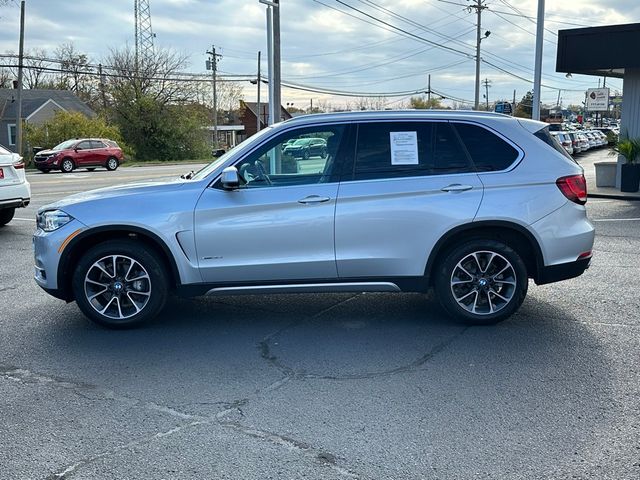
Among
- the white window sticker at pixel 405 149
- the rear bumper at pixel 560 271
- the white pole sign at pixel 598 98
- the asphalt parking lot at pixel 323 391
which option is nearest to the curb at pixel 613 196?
the asphalt parking lot at pixel 323 391

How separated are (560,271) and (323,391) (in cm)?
264

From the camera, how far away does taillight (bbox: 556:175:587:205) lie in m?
5.74

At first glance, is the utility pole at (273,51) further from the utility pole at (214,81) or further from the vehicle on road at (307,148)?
the utility pole at (214,81)

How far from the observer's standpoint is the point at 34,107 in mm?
59000

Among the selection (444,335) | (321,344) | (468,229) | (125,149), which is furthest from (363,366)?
(125,149)

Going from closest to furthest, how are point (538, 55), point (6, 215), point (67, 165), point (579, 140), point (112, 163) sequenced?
point (6, 215) < point (538, 55) < point (67, 165) < point (112, 163) < point (579, 140)

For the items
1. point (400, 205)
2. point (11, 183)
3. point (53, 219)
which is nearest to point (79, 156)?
point (11, 183)

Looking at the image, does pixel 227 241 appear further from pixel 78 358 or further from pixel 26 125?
pixel 26 125

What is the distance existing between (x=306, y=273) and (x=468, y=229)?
1.49 m

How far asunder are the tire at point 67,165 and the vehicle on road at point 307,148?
2989 centimetres

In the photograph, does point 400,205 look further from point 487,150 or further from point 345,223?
point 487,150

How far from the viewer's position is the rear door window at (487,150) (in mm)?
5758

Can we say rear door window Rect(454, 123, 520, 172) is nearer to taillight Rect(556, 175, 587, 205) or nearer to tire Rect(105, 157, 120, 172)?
taillight Rect(556, 175, 587, 205)

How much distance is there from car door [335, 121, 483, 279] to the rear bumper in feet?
2.84
